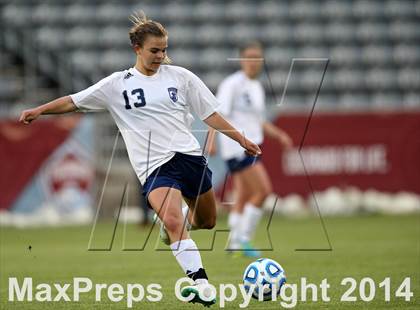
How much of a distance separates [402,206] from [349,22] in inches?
266

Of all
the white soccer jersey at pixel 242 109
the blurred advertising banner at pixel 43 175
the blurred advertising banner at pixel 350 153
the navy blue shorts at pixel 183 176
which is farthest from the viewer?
the blurred advertising banner at pixel 350 153

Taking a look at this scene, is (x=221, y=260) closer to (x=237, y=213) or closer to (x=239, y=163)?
(x=237, y=213)

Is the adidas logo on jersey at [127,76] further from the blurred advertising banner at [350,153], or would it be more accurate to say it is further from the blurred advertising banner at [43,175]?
the blurred advertising banner at [350,153]

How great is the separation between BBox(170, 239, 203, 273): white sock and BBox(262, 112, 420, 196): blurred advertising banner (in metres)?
11.8

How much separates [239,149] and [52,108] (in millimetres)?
4934

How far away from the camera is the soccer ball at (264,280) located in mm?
6668

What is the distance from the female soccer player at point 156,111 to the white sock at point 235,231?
4343mm

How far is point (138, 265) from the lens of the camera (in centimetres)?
1025

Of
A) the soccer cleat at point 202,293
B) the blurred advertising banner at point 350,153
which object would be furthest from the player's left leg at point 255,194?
the blurred advertising banner at point 350,153

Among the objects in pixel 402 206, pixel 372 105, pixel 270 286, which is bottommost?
pixel 402 206

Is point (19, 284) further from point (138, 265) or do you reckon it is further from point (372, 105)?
point (372, 105)

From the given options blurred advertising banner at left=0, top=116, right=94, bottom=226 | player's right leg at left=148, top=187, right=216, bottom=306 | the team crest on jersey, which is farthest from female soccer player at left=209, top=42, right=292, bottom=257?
blurred advertising banner at left=0, top=116, right=94, bottom=226

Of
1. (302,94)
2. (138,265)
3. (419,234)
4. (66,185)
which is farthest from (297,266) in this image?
(302,94)

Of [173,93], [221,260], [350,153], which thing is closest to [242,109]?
[221,260]
